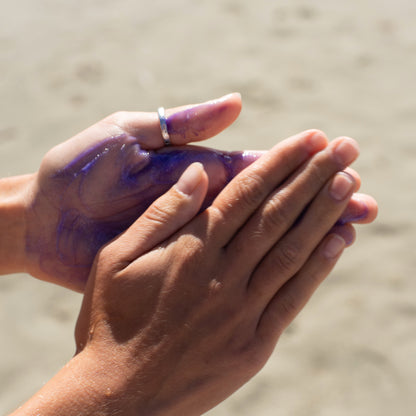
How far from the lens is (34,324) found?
2.93m

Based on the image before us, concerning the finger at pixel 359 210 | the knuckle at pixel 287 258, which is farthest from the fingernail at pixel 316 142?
the knuckle at pixel 287 258

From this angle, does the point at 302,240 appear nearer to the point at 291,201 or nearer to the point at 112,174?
the point at 291,201

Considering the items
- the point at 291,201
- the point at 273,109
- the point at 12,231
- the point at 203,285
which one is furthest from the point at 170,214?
the point at 273,109

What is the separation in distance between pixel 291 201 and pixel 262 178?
0.13 m

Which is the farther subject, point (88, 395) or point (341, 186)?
point (341, 186)

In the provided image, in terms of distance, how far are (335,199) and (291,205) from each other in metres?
0.15

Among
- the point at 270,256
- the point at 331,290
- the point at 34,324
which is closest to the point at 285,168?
the point at 270,256

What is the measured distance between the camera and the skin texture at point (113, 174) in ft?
7.46

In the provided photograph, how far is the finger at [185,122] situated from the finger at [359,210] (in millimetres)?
572

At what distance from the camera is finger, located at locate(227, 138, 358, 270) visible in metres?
1.97

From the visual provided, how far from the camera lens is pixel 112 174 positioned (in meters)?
2.31

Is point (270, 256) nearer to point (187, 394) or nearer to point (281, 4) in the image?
point (187, 394)

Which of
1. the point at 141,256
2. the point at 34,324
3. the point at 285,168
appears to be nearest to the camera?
the point at 141,256

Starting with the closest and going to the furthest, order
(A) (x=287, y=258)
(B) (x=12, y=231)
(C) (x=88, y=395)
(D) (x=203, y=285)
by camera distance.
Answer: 1. (C) (x=88, y=395)
2. (D) (x=203, y=285)
3. (A) (x=287, y=258)
4. (B) (x=12, y=231)
